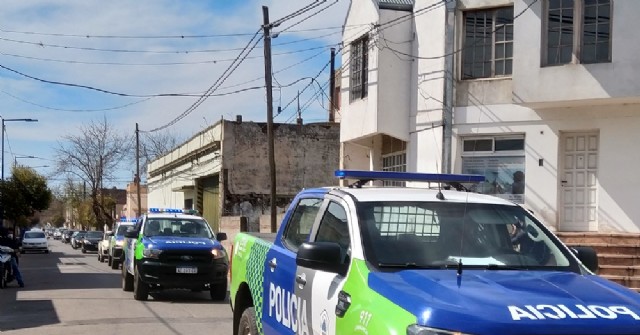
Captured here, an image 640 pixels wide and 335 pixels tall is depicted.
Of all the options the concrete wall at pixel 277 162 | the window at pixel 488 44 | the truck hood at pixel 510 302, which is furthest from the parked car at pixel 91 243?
the truck hood at pixel 510 302

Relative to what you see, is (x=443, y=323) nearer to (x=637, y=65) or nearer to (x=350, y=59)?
(x=637, y=65)

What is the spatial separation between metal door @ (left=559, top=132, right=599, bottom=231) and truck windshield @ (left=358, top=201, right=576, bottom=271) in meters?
12.7

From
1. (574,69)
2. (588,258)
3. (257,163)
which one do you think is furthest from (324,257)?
(257,163)

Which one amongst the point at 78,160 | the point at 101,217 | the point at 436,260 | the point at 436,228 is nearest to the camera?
the point at 436,260

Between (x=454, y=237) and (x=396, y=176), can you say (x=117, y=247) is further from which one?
(x=454, y=237)

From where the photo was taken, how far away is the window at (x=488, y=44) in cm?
1852

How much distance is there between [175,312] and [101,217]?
6146cm

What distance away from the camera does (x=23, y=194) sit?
53188mm

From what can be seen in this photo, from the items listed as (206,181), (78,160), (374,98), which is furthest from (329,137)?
(78,160)

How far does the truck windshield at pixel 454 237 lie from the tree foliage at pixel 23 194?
4740cm

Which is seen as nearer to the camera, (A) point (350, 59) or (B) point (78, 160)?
(A) point (350, 59)

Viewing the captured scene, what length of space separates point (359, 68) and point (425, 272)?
57.8 feet

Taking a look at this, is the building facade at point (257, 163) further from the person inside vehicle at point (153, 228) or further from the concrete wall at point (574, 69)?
the concrete wall at point (574, 69)

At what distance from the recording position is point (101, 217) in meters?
72.1
